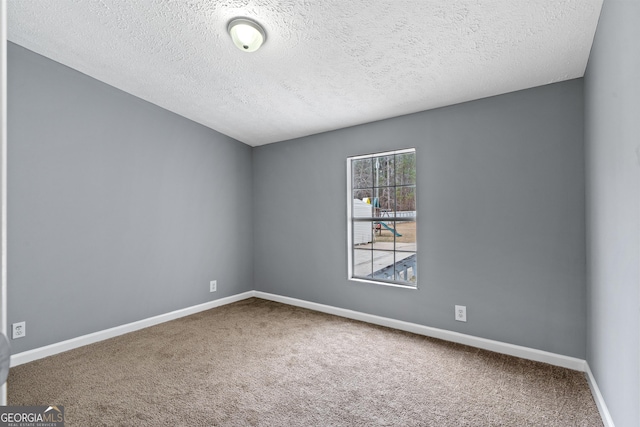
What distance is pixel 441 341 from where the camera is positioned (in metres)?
2.96

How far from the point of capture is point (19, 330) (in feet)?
8.55

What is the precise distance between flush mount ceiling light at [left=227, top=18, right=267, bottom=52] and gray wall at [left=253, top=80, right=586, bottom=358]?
5.39 feet

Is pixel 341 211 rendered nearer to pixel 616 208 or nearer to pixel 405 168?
pixel 405 168

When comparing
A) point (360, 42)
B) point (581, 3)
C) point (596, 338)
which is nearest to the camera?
point (581, 3)

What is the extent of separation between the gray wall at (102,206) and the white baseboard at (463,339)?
1.58 meters

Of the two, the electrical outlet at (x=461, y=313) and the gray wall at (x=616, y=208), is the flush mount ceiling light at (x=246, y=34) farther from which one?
the electrical outlet at (x=461, y=313)

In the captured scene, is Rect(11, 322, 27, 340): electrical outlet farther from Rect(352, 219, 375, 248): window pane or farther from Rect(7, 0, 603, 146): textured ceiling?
Rect(352, 219, 375, 248): window pane

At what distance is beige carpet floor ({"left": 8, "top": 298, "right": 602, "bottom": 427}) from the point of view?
6.24 feet

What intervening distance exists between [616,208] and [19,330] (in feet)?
13.7

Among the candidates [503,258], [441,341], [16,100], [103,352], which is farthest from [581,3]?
[103,352]

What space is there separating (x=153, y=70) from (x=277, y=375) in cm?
281

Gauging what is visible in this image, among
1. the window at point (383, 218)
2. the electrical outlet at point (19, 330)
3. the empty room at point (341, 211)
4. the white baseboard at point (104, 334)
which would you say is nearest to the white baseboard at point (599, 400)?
the empty room at point (341, 211)

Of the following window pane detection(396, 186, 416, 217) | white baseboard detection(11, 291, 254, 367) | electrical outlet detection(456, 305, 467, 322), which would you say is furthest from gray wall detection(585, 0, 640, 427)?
white baseboard detection(11, 291, 254, 367)

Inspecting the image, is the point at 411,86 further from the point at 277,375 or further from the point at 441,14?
the point at 277,375
